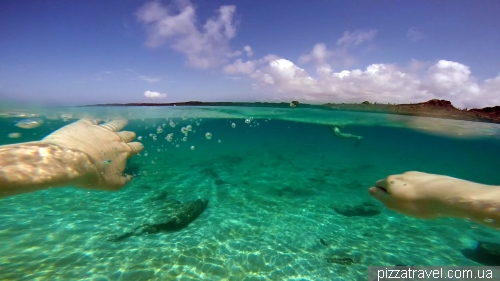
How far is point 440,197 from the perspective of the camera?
1.39m

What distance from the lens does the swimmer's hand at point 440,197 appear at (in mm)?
1207

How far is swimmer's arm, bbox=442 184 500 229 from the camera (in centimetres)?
118

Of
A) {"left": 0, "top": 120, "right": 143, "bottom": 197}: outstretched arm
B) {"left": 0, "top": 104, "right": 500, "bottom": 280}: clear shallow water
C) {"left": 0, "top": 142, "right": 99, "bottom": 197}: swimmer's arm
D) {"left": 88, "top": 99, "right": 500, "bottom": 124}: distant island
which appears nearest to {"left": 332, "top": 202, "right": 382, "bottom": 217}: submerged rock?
{"left": 0, "top": 104, "right": 500, "bottom": 280}: clear shallow water

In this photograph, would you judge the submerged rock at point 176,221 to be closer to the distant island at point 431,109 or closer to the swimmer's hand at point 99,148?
the swimmer's hand at point 99,148

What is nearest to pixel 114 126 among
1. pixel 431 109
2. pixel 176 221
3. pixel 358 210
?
pixel 176 221

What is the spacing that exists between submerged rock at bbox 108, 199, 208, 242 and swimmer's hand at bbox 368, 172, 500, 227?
711 centimetres

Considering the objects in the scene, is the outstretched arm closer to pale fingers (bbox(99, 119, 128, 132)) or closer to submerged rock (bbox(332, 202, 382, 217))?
pale fingers (bbox(99, 119, 128, 132))

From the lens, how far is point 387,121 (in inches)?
1342

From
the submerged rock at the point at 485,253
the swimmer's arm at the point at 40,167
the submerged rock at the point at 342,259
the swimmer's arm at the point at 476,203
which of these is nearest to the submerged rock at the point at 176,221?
the submerged rock at the point at 342,259

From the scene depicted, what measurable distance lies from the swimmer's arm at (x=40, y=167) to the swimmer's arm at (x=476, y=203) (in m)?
2.70

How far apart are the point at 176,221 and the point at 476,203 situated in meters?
7.97

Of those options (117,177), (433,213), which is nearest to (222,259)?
(117,177)

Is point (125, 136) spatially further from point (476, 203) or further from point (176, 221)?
point (176, 221)

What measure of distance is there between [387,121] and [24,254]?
40.8 metres
